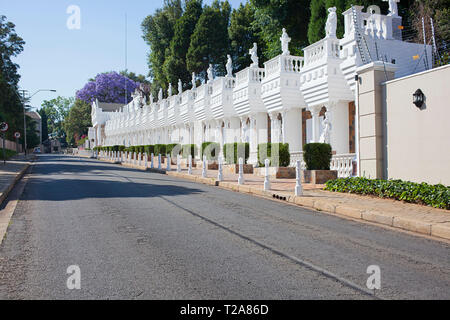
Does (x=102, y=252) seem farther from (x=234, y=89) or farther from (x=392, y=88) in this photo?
(x=234, y=89)

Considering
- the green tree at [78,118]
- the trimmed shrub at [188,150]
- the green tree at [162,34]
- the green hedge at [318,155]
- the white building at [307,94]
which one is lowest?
the green hedge at [318,155]

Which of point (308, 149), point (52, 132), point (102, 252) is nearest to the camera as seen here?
point (102, 252)

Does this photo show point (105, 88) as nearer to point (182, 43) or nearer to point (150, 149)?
point (182, 43)

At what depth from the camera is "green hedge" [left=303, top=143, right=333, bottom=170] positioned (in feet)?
49.0

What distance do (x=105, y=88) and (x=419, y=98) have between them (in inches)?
3650

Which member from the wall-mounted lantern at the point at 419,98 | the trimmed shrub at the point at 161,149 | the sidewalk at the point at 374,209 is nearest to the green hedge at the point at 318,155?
→ the sidewalk at the point at 374,209

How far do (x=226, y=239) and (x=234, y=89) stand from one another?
69.1 feet

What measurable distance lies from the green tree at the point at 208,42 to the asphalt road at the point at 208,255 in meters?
37.6

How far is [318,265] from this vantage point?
5.21m

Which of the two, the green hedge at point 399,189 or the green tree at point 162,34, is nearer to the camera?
the green hedge at point 399,189

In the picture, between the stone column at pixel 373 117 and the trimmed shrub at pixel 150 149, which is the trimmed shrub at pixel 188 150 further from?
the stone column at pixel 373 117

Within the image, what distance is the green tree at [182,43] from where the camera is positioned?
4766cm
